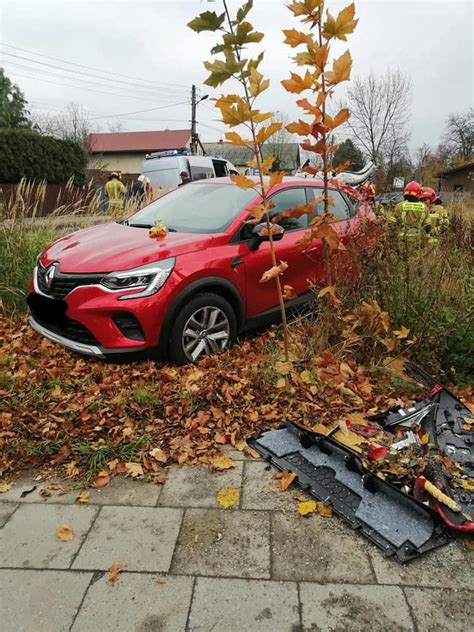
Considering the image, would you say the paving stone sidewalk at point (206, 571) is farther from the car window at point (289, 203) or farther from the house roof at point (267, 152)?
the house roof at point (267, 152)

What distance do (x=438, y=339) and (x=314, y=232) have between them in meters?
1.38

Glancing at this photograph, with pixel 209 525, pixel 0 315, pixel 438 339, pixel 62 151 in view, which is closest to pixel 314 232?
pixel 438 339

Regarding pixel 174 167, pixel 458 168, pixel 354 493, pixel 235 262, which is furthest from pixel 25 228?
pixel 458 168

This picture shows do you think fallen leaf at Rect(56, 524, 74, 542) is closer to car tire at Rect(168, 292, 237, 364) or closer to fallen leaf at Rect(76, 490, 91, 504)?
fallen leaf at Rect(76, 490, 91, 504)

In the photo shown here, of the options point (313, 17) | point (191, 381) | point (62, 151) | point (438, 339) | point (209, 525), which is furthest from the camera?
point (62, 151)

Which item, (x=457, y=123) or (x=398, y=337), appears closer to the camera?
(x=398, y=337)

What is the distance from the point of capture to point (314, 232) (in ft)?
12.1

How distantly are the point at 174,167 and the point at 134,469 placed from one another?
12999mm

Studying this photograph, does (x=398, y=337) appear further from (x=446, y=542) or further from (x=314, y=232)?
(x=446, y=542)

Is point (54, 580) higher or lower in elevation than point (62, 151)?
lower

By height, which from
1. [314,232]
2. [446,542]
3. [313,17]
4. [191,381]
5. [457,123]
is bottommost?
[446,542]

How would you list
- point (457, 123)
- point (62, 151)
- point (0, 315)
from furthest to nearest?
point (457, 123), point (62, 151), point (0, 315)

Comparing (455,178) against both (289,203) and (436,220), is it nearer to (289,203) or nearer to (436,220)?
(436,220)

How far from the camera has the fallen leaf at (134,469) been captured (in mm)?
2775
